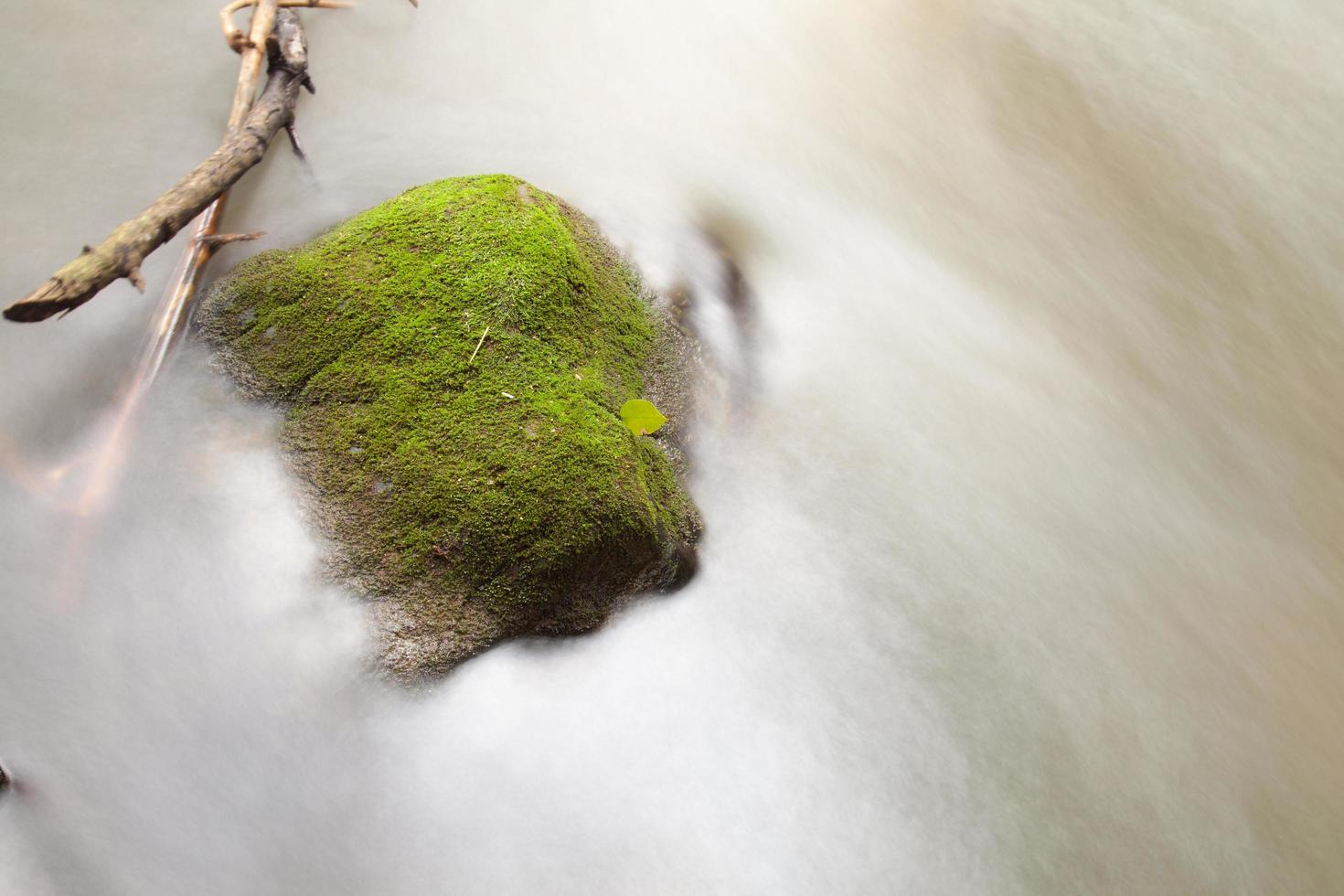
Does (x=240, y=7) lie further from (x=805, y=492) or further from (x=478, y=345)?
(x=805, y=492)

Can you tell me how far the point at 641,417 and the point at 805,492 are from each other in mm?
611

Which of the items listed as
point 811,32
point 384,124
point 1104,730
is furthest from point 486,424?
point 811,32

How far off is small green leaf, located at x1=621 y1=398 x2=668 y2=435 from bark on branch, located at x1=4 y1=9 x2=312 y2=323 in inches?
52.3

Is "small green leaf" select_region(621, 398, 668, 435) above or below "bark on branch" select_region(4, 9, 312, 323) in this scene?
above

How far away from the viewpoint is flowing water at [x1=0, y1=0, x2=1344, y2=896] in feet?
7.20

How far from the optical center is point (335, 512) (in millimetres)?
2404

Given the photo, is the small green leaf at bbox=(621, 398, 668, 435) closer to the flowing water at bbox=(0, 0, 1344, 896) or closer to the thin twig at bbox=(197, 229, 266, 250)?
the flowing water at bbox=(0, 0, 1344, 896)

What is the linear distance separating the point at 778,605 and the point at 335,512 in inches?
49.4

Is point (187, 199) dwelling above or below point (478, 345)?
below

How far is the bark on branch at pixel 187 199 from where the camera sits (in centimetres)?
226

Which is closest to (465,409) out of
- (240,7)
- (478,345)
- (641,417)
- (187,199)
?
(478,345)

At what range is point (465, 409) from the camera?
2420 mm

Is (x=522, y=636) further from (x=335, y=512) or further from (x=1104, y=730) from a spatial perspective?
(x=1104, y=730)

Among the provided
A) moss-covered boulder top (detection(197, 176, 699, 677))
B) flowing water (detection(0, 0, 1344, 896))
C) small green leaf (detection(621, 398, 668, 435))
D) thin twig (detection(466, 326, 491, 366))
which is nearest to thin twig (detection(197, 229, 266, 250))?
flowing water (detection(0, 0, 1344, 896))
